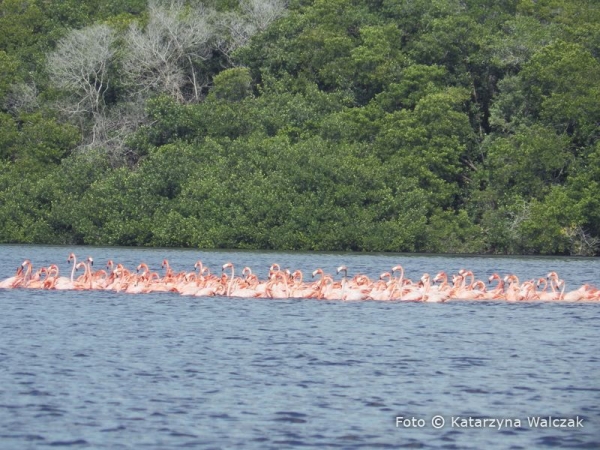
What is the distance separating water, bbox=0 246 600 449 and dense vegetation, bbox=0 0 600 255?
2289 cm

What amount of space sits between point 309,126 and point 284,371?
4180cm

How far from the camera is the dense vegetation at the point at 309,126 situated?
5831cm

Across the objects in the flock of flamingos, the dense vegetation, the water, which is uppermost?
the dense vegetation

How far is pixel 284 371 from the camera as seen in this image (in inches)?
910

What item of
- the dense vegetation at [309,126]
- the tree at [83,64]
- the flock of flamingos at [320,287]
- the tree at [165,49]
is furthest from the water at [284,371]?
the tree at [165,49]

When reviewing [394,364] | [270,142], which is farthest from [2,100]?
[394,364]

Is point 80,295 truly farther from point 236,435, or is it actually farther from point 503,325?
point 236,435

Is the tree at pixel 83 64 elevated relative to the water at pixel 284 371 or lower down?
elevated

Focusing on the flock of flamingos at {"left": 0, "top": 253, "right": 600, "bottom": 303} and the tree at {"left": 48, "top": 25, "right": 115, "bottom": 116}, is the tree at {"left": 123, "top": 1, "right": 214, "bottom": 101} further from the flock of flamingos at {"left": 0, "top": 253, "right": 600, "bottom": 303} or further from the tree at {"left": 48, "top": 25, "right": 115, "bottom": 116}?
the flock of flamingos at {"left": 0, "top": 253, "right": 600, "bottom": 303}

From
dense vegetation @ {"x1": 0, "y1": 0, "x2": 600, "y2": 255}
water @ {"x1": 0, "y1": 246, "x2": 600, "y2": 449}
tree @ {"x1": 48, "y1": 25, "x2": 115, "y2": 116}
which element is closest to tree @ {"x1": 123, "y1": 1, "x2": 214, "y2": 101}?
dense vegetation @ {"x1": 0, "y1": 0, "x2": 600, "y2": 255}

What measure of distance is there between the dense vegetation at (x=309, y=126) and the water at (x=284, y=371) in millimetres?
22885

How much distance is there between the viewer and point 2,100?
69.5 meters

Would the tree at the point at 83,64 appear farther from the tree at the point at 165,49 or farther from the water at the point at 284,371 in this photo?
the water at the point at 284,371

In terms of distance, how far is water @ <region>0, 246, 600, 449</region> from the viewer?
59.5 ft
